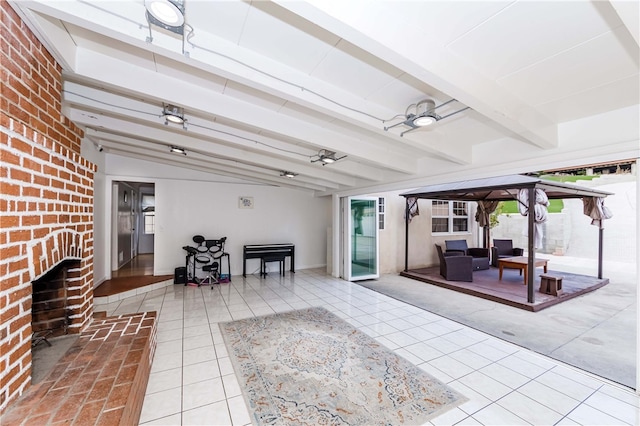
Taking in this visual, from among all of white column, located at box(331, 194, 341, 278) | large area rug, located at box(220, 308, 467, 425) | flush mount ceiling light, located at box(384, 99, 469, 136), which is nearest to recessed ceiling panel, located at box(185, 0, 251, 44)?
flush mount ceiling light, located at box(384, 99, 469, 136)

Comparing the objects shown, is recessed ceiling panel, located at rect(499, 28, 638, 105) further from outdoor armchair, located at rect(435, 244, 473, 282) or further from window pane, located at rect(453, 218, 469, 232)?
window pane, located at rect(453, 218, 469, 232)

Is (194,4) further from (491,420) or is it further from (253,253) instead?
(253,253)

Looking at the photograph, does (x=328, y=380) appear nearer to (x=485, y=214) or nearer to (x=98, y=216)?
(x=98, y=216)

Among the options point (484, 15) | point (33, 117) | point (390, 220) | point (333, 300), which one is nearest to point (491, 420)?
point (484, 15)

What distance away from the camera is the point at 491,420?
1908 millimetres

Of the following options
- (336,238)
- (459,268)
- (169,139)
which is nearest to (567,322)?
(459,268)

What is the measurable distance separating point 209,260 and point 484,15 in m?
6.41

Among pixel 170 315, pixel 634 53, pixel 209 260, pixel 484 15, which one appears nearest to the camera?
pixel 484 15

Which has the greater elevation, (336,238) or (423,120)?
(423,120)

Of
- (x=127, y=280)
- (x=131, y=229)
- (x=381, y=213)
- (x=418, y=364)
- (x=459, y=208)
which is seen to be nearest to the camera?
(x=418, y=364)

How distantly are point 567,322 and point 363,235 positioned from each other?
152 inches

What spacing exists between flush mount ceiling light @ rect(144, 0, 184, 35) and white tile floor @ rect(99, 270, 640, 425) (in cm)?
254

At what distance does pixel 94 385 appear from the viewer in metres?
1.71

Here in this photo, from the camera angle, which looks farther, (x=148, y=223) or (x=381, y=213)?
(x=148, y=223)
